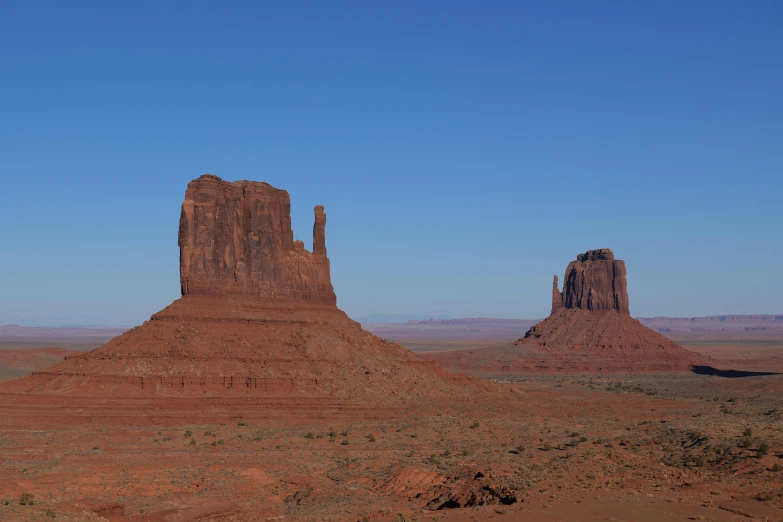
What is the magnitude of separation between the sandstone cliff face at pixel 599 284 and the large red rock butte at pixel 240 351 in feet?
270

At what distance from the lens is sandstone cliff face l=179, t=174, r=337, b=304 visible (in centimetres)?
7244

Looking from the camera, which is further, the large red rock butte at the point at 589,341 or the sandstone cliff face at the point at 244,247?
the large red rock butte at the point at 589,341

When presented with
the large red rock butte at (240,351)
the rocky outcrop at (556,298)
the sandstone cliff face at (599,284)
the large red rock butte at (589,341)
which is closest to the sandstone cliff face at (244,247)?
the large red rock butte at (240,351)

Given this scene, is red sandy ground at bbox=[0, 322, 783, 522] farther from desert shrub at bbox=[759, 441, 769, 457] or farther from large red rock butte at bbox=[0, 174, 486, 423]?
large red rock butte at bbox=[0, 174, 486, 423]

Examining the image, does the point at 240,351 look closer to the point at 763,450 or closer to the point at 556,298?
the point at 763,450

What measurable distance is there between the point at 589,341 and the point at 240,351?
92137 millimetres

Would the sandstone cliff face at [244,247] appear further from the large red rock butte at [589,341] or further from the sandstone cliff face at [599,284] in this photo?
the sandstone cliff face at [599,284]

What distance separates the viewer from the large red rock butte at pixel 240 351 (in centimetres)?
6256

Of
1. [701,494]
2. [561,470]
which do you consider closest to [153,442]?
[561,470]

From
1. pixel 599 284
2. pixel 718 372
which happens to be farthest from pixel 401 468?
pixel 599 284

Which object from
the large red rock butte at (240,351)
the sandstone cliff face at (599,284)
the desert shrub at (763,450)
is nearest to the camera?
the desert shrub at (763,450)

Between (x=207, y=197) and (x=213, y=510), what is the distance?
1664 inches

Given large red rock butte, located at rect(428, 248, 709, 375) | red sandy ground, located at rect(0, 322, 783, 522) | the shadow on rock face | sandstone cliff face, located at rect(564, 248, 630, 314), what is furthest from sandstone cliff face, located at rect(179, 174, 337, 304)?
sandstone cliff face, located at rect(564, 248, 630, 314)

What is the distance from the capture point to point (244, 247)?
246ft
